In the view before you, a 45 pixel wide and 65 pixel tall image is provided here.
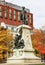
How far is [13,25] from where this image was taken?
122 meters

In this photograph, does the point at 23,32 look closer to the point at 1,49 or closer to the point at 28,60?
the point at 28,60

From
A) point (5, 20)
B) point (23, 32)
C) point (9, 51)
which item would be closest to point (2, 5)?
point (5, 20)

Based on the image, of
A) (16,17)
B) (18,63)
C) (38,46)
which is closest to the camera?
(18,63)

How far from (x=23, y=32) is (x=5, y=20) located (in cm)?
8072

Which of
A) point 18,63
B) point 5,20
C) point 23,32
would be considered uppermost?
point 5,20

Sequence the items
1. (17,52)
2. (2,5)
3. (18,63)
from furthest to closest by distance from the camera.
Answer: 1. (2,5)
2. (17,52)
3. (18,63)

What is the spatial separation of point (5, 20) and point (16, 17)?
7621mm

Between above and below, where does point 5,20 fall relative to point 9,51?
above

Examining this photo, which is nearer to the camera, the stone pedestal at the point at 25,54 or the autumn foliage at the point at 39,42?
the stone pedestal at the point at 25,54

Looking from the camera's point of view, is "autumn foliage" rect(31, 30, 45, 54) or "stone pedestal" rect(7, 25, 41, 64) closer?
"stone pedestal" rect(7, 25, 41, 64)

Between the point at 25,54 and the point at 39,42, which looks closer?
the point at 25,54

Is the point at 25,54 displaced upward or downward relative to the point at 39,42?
downward

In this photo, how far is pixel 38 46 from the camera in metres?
80.5

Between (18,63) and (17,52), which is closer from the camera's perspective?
(18,63)
